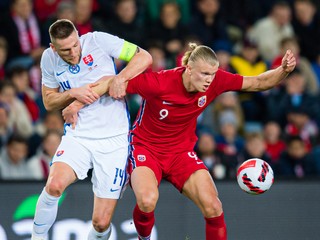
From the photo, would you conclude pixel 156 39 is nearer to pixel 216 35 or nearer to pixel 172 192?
pixel 216 35

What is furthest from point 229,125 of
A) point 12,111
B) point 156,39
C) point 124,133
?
point 124,133

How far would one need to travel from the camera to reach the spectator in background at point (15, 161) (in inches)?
416

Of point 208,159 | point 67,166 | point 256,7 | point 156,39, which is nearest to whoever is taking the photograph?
point 67,166

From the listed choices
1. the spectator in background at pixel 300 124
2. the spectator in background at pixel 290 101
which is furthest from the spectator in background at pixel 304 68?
the spectator in background at pixel 300 124

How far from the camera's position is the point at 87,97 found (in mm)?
7875

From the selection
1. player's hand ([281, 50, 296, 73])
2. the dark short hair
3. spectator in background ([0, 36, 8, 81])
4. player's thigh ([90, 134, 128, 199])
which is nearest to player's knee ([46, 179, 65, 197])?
player's thigh ([90, 134, 128, 199])

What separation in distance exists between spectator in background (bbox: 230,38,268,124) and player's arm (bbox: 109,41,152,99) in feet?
14.4

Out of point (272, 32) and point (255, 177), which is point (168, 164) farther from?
point (272, 32)

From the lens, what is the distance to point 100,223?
8.05 m

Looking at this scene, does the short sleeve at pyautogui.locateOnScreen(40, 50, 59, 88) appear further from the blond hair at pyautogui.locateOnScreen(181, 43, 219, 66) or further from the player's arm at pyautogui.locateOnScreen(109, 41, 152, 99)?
the blond hair at pyautogui.locateOnScreen(181, 43, 219, 66)

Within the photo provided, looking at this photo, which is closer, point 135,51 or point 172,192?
point 135,51

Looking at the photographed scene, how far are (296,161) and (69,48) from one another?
428 cm

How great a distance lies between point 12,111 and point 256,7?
4471mm

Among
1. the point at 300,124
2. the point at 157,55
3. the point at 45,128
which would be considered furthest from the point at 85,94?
the point at 300,124
